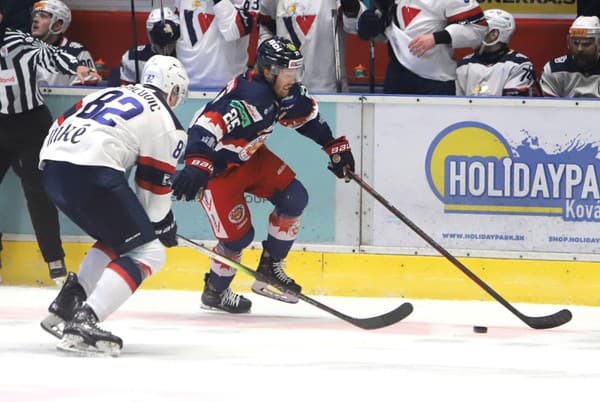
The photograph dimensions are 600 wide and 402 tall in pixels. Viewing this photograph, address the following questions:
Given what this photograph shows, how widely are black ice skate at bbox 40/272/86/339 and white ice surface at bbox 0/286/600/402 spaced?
88 millimetres

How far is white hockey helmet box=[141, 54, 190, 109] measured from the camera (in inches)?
207

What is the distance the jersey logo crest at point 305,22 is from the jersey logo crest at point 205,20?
1.48 feet

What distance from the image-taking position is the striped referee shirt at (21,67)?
6.93 m

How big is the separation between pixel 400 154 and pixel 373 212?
32 centimetres

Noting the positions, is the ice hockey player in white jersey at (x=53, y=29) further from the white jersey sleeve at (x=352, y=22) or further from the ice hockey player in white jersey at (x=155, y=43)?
the white jersey sleeve at (x=352, y=22)

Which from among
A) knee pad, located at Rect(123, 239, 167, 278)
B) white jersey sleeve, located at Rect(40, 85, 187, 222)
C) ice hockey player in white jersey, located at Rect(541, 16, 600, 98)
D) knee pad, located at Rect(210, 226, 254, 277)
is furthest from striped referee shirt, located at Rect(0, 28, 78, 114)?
ice hockey player in white jersey, located at Rect(541, 16, 600, 98)

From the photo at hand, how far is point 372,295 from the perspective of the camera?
6.89 m

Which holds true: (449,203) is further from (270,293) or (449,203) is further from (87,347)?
(87,347)

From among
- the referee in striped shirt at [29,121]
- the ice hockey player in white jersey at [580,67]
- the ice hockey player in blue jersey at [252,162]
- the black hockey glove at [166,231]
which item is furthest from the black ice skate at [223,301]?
the ice hockey player in white jersey at [580,67]

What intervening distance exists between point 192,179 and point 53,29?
2541 mm

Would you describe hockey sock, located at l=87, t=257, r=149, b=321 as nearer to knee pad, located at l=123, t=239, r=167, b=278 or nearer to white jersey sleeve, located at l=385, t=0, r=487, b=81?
knee pad, located at l=123, t=239, r=167, b=278

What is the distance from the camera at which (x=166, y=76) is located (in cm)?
527

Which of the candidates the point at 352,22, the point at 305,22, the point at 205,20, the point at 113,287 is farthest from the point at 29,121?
the point at 113,287

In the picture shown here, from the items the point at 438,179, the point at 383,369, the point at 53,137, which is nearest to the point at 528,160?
the point at 438,179
